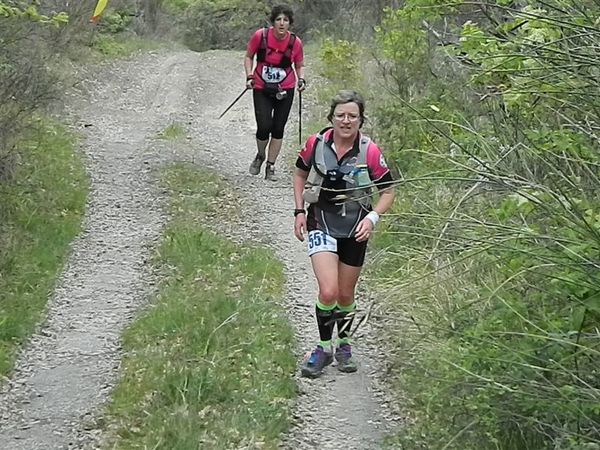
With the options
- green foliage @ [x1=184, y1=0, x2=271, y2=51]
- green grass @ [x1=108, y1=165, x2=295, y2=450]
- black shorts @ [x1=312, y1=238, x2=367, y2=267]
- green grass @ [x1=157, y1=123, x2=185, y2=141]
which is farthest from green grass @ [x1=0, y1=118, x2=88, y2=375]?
green foliage @ [x1=184, y1=0, x2=271, y2=51]

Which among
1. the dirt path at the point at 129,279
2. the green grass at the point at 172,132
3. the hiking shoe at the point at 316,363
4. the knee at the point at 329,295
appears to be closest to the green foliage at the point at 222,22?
the dirt path at the point at 129,279

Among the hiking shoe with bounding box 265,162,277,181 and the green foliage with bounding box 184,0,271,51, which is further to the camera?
the green foliage with bounding box 184,0,271,51

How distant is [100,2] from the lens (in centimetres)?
350

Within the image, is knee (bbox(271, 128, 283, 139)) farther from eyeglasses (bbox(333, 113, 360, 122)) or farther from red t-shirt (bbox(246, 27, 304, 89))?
eyeglasses (bbox(333, 113, 360, 122))

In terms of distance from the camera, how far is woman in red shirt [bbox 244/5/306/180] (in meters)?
10.1

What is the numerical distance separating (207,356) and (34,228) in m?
3.52

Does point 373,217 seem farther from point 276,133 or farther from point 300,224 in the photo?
point 276,133

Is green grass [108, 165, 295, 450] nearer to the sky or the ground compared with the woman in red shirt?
nearer to the ground

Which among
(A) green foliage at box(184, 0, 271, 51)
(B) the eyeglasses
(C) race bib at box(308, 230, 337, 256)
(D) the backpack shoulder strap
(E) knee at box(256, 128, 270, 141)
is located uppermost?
(B) the eyeglasses

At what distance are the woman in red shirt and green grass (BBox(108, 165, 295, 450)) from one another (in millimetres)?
2052

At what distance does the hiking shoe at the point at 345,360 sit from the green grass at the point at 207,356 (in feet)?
1.04

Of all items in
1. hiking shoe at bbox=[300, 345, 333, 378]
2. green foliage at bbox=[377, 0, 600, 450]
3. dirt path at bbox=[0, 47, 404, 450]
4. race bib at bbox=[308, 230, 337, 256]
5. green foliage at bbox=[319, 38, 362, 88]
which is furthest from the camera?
green foliage at bbox=[319, 38, 362, 88]

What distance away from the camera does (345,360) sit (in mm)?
6305

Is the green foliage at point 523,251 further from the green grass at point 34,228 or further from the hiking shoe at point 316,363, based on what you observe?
the green grass at point 34,228
